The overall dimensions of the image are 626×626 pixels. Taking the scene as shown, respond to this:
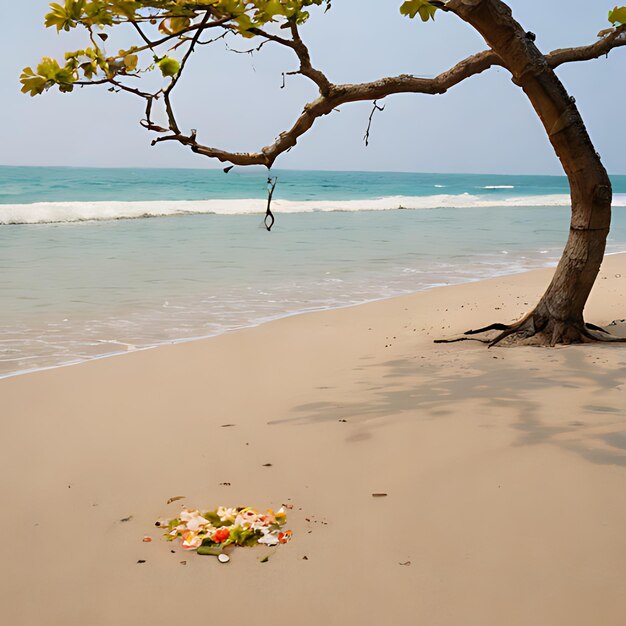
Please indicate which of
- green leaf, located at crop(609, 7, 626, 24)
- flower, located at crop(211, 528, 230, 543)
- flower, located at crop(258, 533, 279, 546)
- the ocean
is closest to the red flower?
flower, located at crop(211, 528, 230, 543)

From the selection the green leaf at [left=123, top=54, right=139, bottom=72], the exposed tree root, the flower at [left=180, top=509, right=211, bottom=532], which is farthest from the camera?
the exposed tree root

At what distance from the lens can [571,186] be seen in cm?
519

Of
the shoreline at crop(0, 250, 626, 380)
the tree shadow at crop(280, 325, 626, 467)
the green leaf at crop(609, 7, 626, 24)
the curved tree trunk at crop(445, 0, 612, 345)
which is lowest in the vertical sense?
the shoreline at crop(0, 250, 626, 380)

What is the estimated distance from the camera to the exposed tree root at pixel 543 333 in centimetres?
522

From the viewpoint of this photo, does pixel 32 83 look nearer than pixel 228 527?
No

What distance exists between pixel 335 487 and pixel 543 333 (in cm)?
297

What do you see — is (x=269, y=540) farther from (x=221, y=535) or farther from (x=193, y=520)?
(x=193, y=520)

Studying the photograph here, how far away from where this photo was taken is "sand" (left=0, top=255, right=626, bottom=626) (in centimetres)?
220

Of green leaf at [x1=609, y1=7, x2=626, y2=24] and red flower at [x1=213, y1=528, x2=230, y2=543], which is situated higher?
green leaf at [x1=609, y1=7, x2=626, y2=24]

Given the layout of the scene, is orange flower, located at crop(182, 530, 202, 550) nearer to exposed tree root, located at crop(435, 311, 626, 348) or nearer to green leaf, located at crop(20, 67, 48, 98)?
green leaf, located at crop(20, 67, 48, 98)

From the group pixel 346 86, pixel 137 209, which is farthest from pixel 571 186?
pixel 137 209

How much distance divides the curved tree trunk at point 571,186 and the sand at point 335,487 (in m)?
0.41

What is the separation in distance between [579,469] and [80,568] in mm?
1867

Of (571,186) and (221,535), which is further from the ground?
(571,186)
